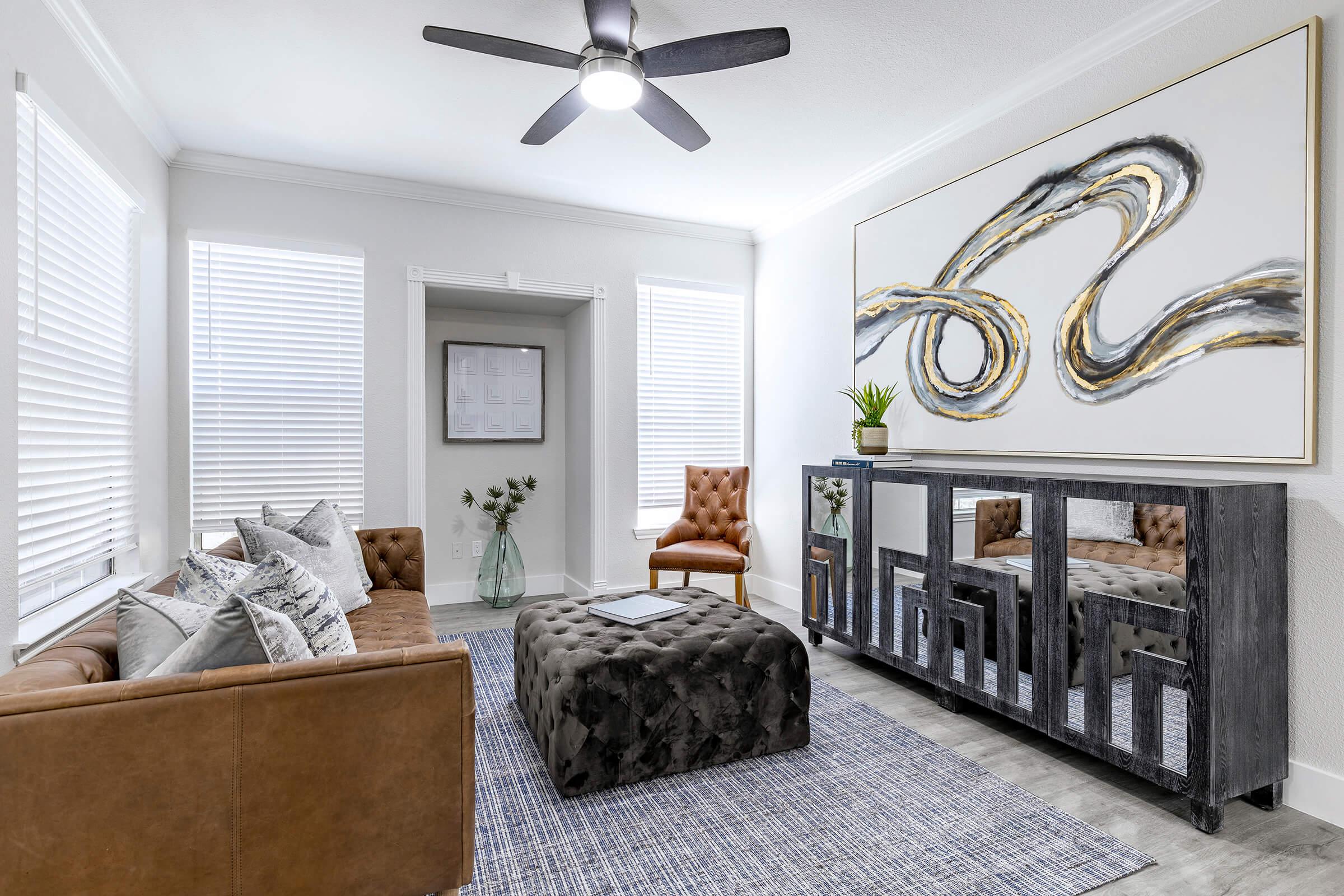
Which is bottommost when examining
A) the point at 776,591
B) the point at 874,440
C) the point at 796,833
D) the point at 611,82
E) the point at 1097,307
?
the point at 796,833

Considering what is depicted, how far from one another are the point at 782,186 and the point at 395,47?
7.71 feet

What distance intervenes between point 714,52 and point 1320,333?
2.09 metres

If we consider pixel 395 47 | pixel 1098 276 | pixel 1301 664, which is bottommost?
pixel 1301 664

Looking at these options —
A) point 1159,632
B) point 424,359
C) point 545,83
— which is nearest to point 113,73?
point 545,83

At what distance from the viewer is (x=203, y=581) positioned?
73.0 inches

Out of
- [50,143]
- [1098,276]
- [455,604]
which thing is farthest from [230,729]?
[455,604]

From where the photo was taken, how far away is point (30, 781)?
1145mm

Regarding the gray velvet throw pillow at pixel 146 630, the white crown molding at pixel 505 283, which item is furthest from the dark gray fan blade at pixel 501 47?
the white crown molding at pixel 505 283

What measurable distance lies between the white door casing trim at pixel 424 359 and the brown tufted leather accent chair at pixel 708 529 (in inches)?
19.9

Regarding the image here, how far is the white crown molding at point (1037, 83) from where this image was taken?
2.45 meters

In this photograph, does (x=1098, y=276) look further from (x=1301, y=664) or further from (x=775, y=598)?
(x=775, y=598)

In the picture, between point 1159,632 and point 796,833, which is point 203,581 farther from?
point 1159,632

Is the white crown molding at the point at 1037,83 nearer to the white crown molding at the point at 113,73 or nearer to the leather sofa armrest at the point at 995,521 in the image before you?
the leather sofa armrest at the point at 995,521

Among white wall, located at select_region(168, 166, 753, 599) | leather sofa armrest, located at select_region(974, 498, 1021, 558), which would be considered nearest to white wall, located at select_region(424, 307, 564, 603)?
white wall, located at select_region(168, 166, 753, 599)
